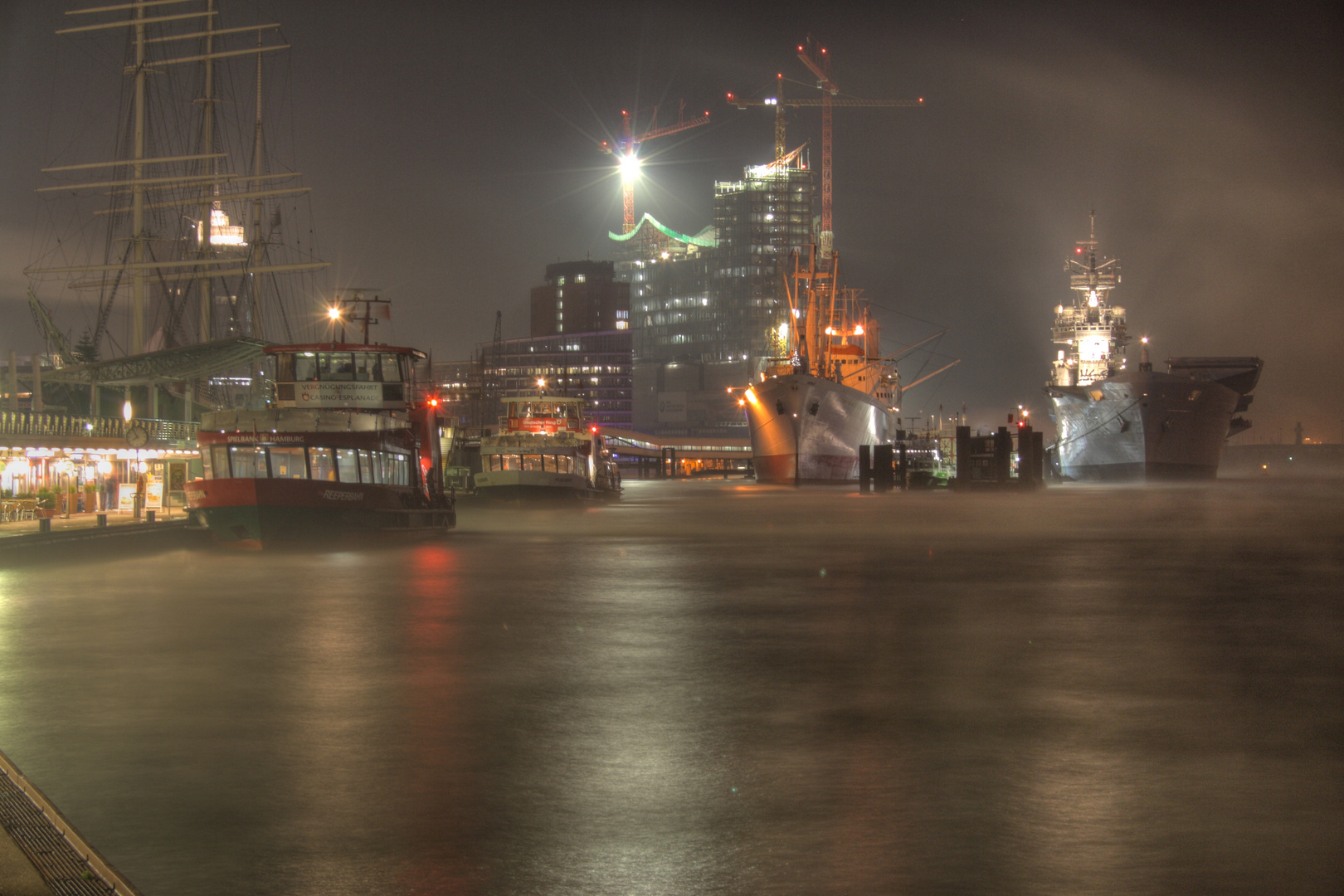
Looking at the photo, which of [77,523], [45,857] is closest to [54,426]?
[77,523]

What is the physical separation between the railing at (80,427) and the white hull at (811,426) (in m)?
41.5

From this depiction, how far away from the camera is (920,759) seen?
338 inches

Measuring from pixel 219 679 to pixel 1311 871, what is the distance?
383 inches

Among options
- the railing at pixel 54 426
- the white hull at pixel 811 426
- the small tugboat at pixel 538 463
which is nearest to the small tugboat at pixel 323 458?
the railing at pixel 54 426

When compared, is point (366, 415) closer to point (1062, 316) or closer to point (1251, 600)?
point (1251, 600)

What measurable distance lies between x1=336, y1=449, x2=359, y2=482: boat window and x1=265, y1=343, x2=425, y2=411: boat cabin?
4.04 meters

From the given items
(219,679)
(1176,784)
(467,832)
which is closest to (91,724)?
(219,679)

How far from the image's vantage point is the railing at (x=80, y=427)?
3531 cm

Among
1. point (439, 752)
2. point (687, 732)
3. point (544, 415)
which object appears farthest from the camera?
point (544, 415)

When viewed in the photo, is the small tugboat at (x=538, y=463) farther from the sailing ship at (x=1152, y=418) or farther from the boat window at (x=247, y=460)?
the sailing ship at (x=1152, y=418)

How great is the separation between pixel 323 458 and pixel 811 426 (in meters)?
53.3

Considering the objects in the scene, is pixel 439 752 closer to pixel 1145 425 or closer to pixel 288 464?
pixel 288 464

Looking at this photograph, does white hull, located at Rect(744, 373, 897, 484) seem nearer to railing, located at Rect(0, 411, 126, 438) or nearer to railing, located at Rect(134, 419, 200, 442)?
railing, located at Rect(134, 419, 200, 442)

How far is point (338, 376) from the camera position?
34.8 metres
